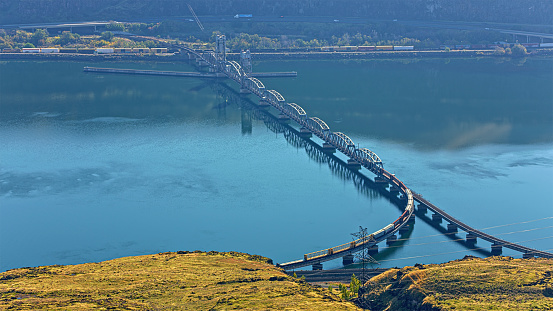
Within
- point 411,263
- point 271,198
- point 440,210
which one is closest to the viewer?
point 411,263

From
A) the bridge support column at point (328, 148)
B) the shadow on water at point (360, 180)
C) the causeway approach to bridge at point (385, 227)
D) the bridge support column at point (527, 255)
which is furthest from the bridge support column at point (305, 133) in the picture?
→ the bridge support column at point (527, 255)

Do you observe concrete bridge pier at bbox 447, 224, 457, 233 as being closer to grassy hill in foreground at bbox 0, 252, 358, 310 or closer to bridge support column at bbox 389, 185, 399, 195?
bridge support column at bbox 389, 185, 399, 195

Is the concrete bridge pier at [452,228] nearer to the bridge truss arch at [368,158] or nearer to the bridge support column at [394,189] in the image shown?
the bridge support column at [394,189]

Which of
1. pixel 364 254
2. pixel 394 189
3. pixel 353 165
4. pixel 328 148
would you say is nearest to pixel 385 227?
pixel 364 254

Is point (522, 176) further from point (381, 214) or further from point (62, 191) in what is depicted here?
point (62, 191)

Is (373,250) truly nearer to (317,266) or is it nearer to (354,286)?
(317,266)

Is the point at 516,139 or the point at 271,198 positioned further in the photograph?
the point at 516,139

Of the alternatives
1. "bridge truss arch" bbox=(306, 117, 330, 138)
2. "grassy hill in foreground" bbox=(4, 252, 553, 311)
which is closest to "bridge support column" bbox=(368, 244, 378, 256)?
"grassy hill in foreground" bbox=(4, 252, 553, 311)

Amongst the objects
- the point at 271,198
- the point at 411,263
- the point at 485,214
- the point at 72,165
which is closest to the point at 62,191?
the point at 72,165

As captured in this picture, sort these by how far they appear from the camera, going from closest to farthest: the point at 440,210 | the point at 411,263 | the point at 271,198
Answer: the point at 411,263 < the point at 440,210 < the point at 271,198
